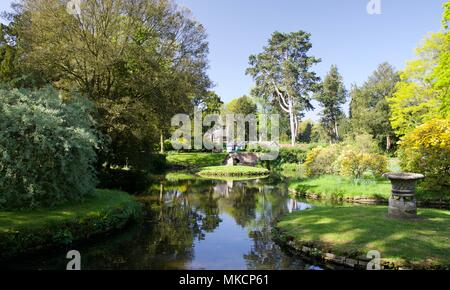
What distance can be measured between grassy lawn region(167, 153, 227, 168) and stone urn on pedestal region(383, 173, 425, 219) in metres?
32.6

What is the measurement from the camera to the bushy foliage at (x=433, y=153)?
1667 centimetres

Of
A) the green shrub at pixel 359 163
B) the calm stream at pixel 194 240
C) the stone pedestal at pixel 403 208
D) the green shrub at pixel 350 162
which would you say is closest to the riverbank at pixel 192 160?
the green shrub at pixel 350 162

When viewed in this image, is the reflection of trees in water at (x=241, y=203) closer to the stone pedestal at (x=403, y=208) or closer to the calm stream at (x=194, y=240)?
the calm stream at (x=194, y=240)

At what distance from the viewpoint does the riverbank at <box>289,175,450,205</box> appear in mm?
17594

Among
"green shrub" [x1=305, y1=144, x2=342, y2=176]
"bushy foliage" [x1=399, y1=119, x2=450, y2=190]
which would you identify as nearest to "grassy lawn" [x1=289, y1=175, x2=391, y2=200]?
"green shrub" [x1=305, y1=144, x2=342, y2=176]

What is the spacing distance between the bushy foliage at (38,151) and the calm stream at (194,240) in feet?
8.18

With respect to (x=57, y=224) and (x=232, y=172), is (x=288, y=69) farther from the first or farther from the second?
(x=57, y=224)

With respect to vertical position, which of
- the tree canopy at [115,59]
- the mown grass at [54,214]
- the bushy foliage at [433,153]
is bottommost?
the mown grass at [54,214]

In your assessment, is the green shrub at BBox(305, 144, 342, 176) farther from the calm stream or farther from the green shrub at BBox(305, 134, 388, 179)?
the calm stream

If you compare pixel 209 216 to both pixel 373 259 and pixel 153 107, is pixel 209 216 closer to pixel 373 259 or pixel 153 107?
pixel 373 259

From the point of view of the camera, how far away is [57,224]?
10.3 m

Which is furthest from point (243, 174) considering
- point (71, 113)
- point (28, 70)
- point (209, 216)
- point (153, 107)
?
point (71, 113)
